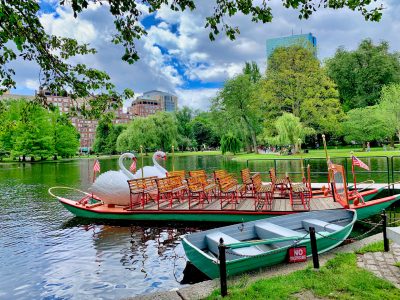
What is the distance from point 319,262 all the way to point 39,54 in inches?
273

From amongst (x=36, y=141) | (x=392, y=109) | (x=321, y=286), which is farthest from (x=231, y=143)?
(x=321, y=286)

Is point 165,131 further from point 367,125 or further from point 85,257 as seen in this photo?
point 85,257

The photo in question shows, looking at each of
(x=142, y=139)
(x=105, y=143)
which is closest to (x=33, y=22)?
(x=142, y=139)

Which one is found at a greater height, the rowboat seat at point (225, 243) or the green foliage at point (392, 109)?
the green foliage at point (392, 109)

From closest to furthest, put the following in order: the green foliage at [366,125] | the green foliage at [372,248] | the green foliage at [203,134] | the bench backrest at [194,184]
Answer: the green foliage at [372,248] → the bench backrest at [194,184] → the green foliage at [366,125] → the green foliage at [203,134]

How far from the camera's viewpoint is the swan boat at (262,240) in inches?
266

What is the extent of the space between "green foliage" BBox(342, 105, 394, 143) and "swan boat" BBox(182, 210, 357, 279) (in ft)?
154

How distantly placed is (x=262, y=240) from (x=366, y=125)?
2078 inches

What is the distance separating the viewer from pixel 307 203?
41.2 ft

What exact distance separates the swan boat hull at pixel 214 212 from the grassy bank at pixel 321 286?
491cm

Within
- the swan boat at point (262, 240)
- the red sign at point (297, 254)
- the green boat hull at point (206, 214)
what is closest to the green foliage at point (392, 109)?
the green boat hull at point (206, 214)

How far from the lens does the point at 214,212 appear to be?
40.5 ft

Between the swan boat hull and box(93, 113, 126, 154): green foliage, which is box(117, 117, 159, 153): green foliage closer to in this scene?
box(93, 113, 126, 154): green foliage

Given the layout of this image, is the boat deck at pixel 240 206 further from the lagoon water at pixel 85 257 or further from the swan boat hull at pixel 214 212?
the lagoon water at pixel 85 257
